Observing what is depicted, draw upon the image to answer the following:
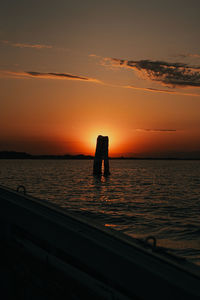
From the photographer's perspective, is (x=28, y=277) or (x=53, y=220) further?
(x=53, y=220)

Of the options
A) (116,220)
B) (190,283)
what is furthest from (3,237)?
(116,220)

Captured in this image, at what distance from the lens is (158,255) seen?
3203mm

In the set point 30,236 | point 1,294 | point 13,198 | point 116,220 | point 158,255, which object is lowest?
point 116,220

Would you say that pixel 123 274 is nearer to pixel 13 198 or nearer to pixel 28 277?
pixel 28 277

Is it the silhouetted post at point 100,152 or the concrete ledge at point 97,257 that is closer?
the concrete ledge at point 97,257

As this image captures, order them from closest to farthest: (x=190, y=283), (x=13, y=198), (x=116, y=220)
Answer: (x=190, y=283) → (x=13, y=198) → (x=116, y=220)

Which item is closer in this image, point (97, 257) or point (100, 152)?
point (97, 257)

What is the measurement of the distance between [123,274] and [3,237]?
2598 mm

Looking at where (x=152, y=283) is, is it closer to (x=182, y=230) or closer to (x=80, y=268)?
(x=80, y=268)

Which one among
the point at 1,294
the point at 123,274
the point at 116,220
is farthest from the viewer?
the point at 116,220

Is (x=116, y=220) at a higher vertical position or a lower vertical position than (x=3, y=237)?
lower

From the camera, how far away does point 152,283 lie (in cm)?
276

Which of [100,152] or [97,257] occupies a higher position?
[100,152]

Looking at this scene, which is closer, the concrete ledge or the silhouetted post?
the concrete ledge
